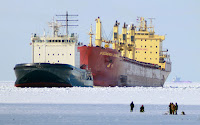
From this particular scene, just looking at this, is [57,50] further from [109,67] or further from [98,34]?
[98,34]

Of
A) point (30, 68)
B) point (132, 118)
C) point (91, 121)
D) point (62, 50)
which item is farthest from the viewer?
point (62, 50)

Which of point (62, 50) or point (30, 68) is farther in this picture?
point (62, 50)

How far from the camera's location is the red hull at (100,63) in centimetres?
5628

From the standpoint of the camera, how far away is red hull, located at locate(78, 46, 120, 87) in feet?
185

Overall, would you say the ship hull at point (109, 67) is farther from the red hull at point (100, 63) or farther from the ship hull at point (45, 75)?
the ship hull at point (45, 75)

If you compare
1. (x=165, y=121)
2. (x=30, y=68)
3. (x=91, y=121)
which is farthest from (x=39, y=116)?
(x=30, y=68)

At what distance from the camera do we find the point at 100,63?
5684cm

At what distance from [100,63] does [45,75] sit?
10.3 metres

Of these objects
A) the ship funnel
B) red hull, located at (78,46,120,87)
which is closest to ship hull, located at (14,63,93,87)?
red hull, located at (78,46,120,87)

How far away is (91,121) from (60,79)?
30.9 metres

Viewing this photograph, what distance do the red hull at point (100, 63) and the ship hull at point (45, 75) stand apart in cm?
663

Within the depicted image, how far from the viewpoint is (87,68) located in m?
56.2

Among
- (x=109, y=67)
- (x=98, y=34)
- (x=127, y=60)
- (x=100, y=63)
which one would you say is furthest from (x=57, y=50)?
(x=127, y=60)

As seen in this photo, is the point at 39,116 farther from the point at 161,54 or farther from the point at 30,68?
the point at 161,54
